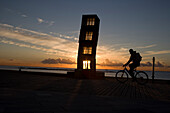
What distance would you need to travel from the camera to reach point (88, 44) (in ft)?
78.3

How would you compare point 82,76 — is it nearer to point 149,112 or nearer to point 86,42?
point 86,42

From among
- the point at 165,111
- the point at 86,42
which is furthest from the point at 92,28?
the point at 165,111

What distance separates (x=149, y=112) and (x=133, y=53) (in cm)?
758

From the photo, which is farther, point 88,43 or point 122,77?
point 88,43

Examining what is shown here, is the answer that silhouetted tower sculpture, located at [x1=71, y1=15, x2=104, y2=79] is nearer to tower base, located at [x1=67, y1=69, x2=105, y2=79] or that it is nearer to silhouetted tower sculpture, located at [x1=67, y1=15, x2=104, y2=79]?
silhouetted tower sculpture, located at [x1=67, y1=15, x2=104, y2=79]

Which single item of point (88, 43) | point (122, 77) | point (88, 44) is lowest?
point (122, 77)

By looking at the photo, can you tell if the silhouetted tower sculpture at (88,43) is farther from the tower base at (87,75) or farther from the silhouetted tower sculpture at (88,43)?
the tower base at (87,75)

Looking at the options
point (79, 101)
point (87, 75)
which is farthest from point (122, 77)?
point (79, 101)

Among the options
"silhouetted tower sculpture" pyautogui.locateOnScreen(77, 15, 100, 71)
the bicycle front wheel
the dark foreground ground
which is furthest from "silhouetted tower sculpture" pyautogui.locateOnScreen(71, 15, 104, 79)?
the dark foreground ground

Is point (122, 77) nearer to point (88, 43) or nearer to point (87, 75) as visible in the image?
point (87, 75)

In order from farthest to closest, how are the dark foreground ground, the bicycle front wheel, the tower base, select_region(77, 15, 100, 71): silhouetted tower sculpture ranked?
select_region(77, 15, 100, 71): silhouetted tower sculpture
the tower base
the bicycle front wheel
the dark foreground ground

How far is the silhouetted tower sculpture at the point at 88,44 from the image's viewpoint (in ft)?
78.3

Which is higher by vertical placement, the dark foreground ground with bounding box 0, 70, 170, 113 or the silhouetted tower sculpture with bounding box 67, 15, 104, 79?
the silhouetted tower sculpture with bounding box 67, 15, 104, 79

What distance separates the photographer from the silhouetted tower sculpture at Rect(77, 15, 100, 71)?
78.3 ft
